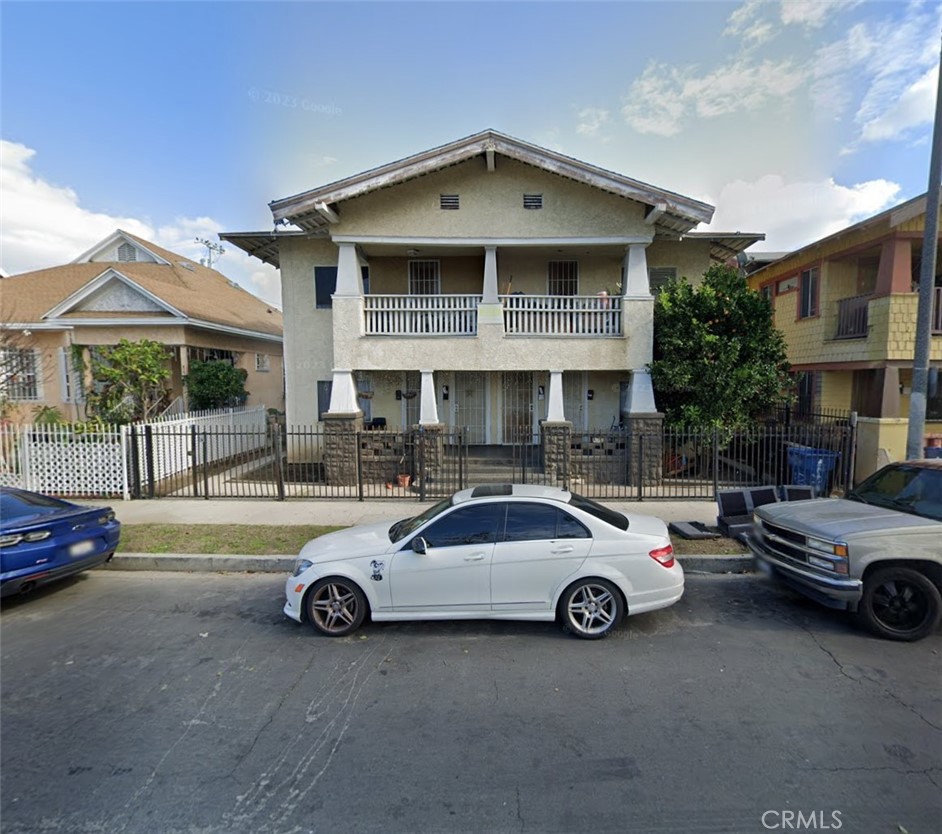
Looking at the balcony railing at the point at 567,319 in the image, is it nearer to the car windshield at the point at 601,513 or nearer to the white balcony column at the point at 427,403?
the white balcony column at the point at 427,403

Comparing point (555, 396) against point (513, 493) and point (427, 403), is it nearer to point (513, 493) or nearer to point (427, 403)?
point (427, 403)

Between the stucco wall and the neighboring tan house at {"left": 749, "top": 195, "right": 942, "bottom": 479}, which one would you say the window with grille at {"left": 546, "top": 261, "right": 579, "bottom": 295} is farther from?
the neighboring tan house at {"left": 749, "top": 195, "right": 942, "bottom": 479}

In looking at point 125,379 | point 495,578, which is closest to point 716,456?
point 495,578

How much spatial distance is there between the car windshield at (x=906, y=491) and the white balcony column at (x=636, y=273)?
681 centimetres

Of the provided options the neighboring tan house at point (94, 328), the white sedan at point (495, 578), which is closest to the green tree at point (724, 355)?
the white sedan at point (495, 578)

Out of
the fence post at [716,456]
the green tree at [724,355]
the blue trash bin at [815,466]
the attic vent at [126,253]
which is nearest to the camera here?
the fence post at [716,456]

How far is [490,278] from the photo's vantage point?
11.9m

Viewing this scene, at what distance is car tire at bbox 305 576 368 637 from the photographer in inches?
188

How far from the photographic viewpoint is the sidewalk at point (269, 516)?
22.0 ft

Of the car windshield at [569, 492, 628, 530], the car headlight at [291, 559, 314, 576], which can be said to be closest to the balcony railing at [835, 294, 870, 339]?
the car windshield at [569, 492, 628, 530]

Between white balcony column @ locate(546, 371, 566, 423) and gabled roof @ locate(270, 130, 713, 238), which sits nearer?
gabled roof @ locate(270, 130, 713, 238)

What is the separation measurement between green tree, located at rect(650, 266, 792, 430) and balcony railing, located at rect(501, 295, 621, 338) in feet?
4.52

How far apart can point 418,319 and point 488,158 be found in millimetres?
4050

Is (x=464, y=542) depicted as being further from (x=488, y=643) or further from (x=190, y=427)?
(x=190, y=427)
